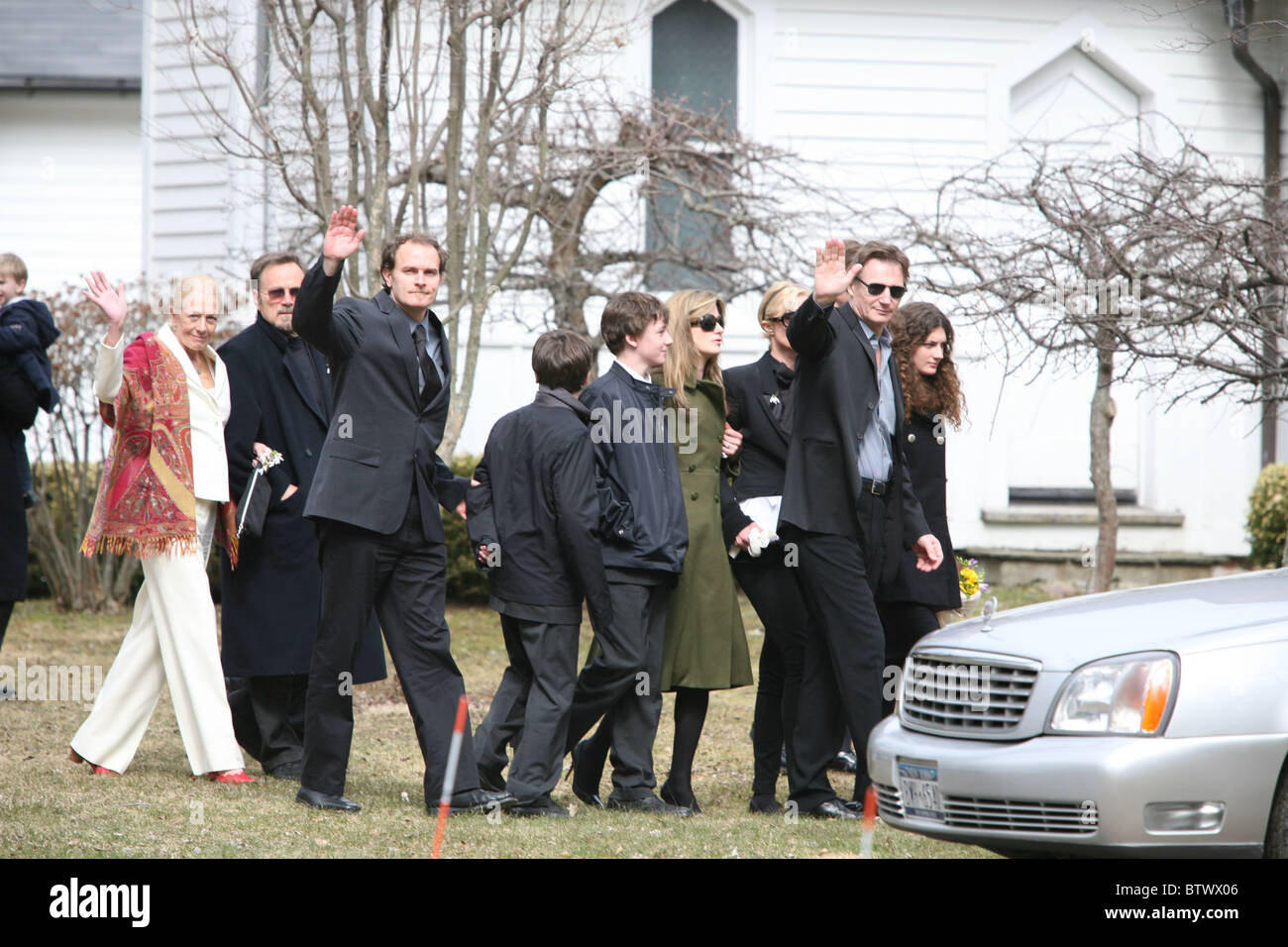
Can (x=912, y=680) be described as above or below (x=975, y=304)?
below

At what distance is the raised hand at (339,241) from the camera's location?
552cm

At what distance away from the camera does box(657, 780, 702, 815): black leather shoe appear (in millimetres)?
6484

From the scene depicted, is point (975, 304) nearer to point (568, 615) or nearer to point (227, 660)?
point (568, 615)

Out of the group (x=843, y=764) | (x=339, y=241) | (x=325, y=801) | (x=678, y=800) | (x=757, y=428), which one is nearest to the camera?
(x=339, y=241)

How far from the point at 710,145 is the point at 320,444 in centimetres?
619

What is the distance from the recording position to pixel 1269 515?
13.6 meters

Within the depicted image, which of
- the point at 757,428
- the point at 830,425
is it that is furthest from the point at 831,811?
the point at 757,428

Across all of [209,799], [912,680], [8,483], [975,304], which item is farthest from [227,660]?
[975,304]

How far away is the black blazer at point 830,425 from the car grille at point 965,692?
1089 mm

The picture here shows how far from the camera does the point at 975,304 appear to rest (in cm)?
963

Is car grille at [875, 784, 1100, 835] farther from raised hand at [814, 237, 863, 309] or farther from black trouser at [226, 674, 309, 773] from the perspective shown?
black trouser at [226, 674, 309, 773]

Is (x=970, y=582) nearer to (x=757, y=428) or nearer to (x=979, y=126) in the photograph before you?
(x=757, y=428)

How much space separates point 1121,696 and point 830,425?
2.10m

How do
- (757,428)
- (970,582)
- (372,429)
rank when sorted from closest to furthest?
1. (372,429)
2. (757,428)
3. (970,582)
